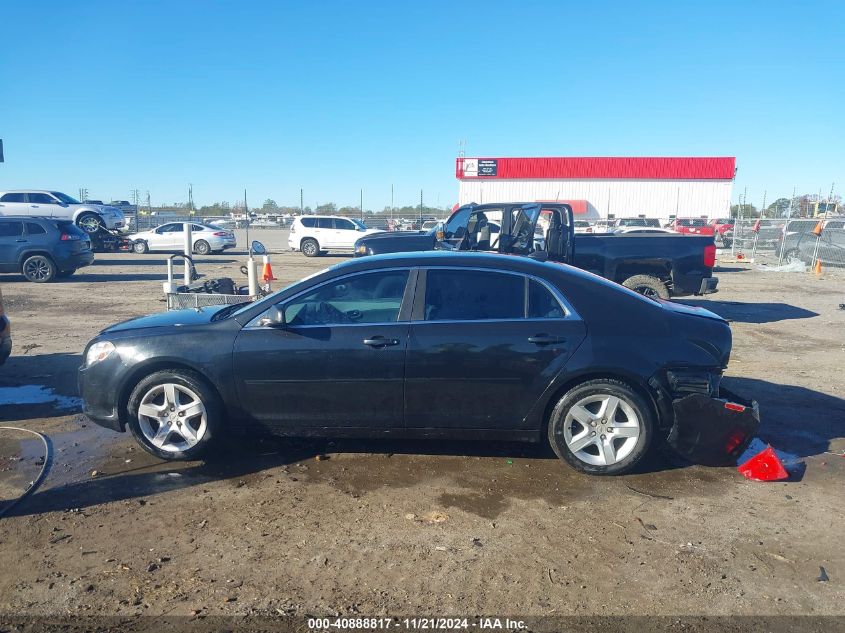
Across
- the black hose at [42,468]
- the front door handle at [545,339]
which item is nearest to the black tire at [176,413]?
the black hose at [42,468]

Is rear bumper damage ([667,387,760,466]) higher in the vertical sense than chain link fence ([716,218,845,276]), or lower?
lower

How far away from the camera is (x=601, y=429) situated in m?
4.69

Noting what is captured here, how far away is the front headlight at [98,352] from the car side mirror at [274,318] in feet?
3.89

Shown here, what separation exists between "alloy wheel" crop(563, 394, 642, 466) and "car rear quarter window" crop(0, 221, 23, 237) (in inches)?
618

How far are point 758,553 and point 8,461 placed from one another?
17.0ft

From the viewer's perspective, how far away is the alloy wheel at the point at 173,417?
15.9ft

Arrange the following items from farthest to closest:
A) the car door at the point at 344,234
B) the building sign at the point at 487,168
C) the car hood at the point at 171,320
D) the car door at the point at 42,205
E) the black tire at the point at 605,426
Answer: the building sign at the point at 487,168
the car door at the point at 344,234
the car door at the point at 42,205
the car hood at the point at 171,320
the black tire at the point at 605,426

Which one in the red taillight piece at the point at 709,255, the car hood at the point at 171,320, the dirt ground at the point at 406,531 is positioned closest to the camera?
the dirt ground at the point at 406,531

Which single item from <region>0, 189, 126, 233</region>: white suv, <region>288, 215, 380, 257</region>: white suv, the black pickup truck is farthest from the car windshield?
the black pickup truck

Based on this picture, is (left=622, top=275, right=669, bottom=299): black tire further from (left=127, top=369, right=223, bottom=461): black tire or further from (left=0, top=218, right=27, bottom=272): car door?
(left=0, top=218, right=27, bottom=272): car door

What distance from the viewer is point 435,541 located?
382 centimetres

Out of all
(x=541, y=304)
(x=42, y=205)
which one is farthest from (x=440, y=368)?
(x=42, y=205)

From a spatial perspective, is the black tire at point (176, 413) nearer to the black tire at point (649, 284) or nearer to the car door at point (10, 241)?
the black tire at point (649, 284)

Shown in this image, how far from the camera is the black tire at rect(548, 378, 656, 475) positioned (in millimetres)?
4664
